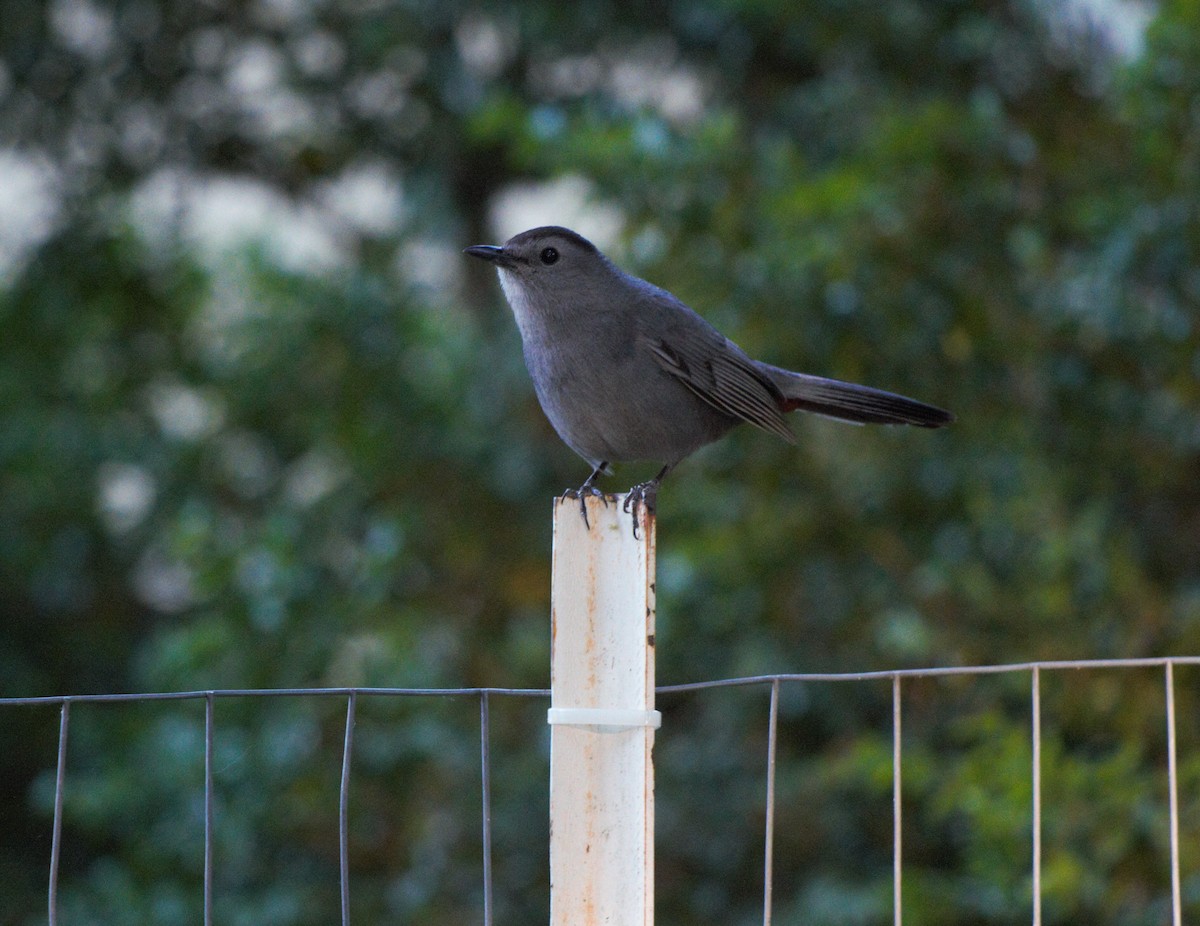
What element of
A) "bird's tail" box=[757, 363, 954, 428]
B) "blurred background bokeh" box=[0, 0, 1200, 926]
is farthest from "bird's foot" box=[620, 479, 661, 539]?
"blurred background bokeh" box=[0, 0, 1200, 926]

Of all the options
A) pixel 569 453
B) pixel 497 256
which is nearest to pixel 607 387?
pixel 497 256

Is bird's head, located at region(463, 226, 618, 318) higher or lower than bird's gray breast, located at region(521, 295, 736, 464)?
higher

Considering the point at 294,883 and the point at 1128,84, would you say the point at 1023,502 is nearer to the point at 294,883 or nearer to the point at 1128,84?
the point at 1128,84

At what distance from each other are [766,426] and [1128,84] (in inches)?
74.8

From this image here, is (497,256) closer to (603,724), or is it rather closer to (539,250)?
(539,250)

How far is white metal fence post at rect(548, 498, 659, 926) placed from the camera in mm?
2096

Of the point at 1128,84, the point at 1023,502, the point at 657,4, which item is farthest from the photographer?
the point at 657,4

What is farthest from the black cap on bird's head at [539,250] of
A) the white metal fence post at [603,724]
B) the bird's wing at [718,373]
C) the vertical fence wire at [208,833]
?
the vertical fence wire at [208,833]

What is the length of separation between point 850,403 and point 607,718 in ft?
6.10

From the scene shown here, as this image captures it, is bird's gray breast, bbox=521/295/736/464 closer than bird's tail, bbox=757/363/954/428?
Yes

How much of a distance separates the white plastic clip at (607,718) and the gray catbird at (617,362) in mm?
1065

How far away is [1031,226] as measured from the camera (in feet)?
16.8

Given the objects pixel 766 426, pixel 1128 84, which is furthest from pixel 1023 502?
pixel 766 426

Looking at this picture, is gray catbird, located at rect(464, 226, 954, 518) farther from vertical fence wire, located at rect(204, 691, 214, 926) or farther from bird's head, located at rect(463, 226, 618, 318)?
vertical fence wire, located at rect(204, 691, 214, 926)
